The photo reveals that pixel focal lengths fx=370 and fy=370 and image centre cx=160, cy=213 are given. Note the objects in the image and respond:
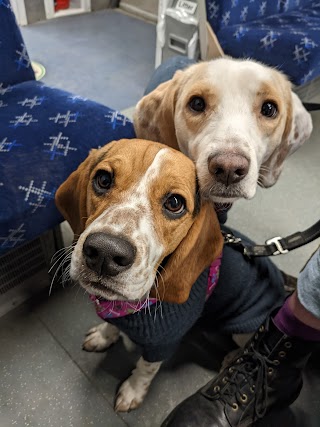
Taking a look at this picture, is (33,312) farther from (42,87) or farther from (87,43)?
(87,43)

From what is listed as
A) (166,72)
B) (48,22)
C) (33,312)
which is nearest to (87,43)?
(48,22)

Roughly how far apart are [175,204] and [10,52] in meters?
1.22

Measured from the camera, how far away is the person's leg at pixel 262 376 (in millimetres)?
1274

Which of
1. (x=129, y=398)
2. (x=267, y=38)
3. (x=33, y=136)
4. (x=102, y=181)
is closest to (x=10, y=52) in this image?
(x=33, y=136)

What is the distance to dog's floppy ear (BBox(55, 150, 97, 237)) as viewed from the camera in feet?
3.45

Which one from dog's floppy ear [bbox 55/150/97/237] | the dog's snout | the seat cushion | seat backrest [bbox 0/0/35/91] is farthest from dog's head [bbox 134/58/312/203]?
seat backrest [bbox 0/0/35/91]

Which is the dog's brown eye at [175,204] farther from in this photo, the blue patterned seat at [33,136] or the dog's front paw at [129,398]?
the dog's front paw at [129,398]

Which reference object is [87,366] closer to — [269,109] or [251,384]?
[251,384]

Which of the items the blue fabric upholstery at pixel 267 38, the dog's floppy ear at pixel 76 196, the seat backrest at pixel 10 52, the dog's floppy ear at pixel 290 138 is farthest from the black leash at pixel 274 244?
the blue fabric upholstery at pixel 267 38

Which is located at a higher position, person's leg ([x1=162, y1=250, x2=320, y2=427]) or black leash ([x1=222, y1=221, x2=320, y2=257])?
black leash ([x1=222, y1=221, x2=320, y2=257])

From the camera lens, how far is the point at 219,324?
1461mm

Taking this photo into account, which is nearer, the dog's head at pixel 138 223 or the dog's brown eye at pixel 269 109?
the dog's head at pixel 138 223

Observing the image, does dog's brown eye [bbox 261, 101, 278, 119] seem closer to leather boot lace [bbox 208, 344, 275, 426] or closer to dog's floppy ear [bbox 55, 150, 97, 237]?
dog's floppy ear [bbox 55, 150, 97, 237]

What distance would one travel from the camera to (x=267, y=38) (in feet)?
8.18
